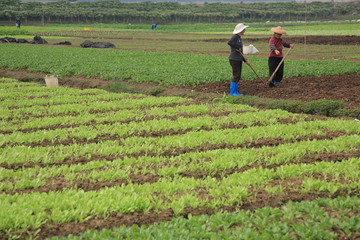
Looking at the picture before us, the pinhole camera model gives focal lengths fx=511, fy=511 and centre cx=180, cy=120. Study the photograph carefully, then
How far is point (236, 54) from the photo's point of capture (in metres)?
16.2

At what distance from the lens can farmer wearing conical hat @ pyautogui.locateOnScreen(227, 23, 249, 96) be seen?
51.7 feet

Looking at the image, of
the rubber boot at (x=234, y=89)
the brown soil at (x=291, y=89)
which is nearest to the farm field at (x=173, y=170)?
the brown soil at (x=291, y=89)

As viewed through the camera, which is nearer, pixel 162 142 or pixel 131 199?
pixel 131 199

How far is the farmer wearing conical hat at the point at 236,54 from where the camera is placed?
1576 cm

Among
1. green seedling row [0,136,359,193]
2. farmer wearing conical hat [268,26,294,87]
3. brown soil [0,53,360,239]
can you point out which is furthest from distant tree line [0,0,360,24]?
green seedling row [0,136,359,193]

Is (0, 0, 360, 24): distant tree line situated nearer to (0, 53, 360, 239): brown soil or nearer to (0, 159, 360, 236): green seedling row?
(0, 53, 360, 239): brown soil

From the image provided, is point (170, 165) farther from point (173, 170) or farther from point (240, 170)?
point (240, 170)

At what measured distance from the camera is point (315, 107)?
1383 centimetres

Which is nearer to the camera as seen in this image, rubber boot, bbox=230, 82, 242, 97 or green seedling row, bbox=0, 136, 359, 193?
green seedling row, bbox=0, 136, 359, 193

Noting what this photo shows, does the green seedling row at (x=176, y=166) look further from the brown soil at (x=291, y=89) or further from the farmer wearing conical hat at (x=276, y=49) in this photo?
the farmer wearing conical hat at (x=276, y=49)

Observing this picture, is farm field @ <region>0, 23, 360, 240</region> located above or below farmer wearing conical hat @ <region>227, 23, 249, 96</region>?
below

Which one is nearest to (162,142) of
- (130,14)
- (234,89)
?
(234,89)

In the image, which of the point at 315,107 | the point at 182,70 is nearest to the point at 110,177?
the point at 315,107

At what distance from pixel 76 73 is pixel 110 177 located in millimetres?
16452
